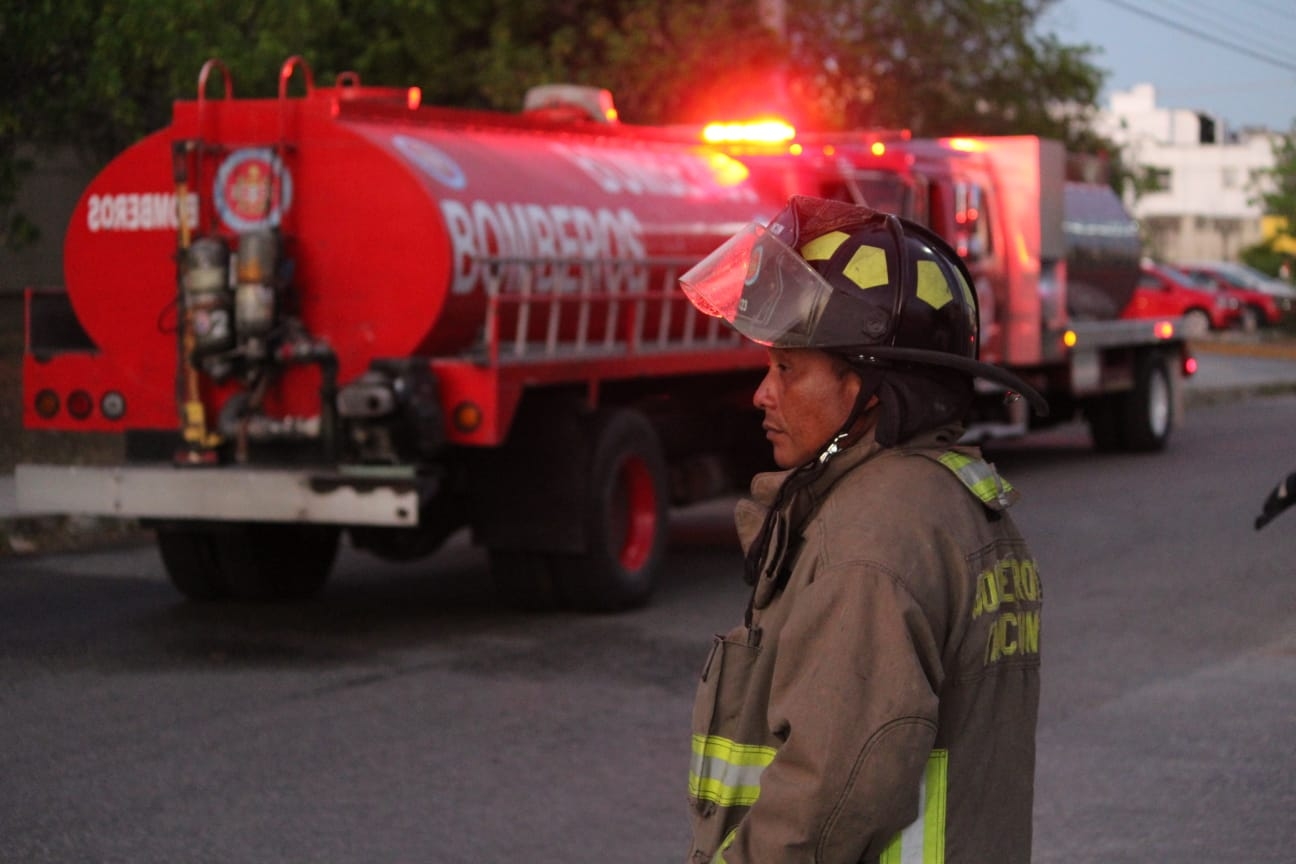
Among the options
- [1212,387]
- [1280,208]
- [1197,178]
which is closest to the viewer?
[1212,387]

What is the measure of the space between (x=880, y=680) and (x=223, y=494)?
22.1 ft

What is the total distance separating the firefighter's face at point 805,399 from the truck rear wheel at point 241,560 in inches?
281

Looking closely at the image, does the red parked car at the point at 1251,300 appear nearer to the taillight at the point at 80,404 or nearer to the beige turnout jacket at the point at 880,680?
the taillight at the point at 80,404

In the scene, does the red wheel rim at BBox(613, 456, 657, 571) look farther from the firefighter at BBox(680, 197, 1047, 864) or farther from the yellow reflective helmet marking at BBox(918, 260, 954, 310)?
the yellow reflective helmet marking at BBox(918, 260, 954, 310)

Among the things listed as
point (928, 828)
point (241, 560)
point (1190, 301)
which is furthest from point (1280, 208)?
point (928, 828)

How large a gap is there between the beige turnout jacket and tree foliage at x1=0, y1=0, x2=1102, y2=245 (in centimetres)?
1174

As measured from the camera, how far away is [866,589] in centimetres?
227

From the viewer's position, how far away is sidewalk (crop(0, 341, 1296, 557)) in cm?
1170

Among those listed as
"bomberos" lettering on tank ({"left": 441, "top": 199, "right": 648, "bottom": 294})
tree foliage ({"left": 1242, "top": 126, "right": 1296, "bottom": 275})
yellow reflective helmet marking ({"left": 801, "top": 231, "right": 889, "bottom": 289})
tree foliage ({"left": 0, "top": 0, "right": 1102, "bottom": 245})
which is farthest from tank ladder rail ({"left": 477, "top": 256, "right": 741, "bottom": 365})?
tree foliage ({"left": 1242, "top": 126, "right": 1296, "bottom": 275})

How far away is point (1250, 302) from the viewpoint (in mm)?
44094

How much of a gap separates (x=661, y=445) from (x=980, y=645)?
8228mm

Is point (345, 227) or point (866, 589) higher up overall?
point (345, 227)

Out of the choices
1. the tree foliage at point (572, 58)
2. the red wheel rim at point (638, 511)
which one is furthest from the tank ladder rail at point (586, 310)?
the tree foliage at point (572, 58)

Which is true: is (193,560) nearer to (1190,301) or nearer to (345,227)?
(345,227)
